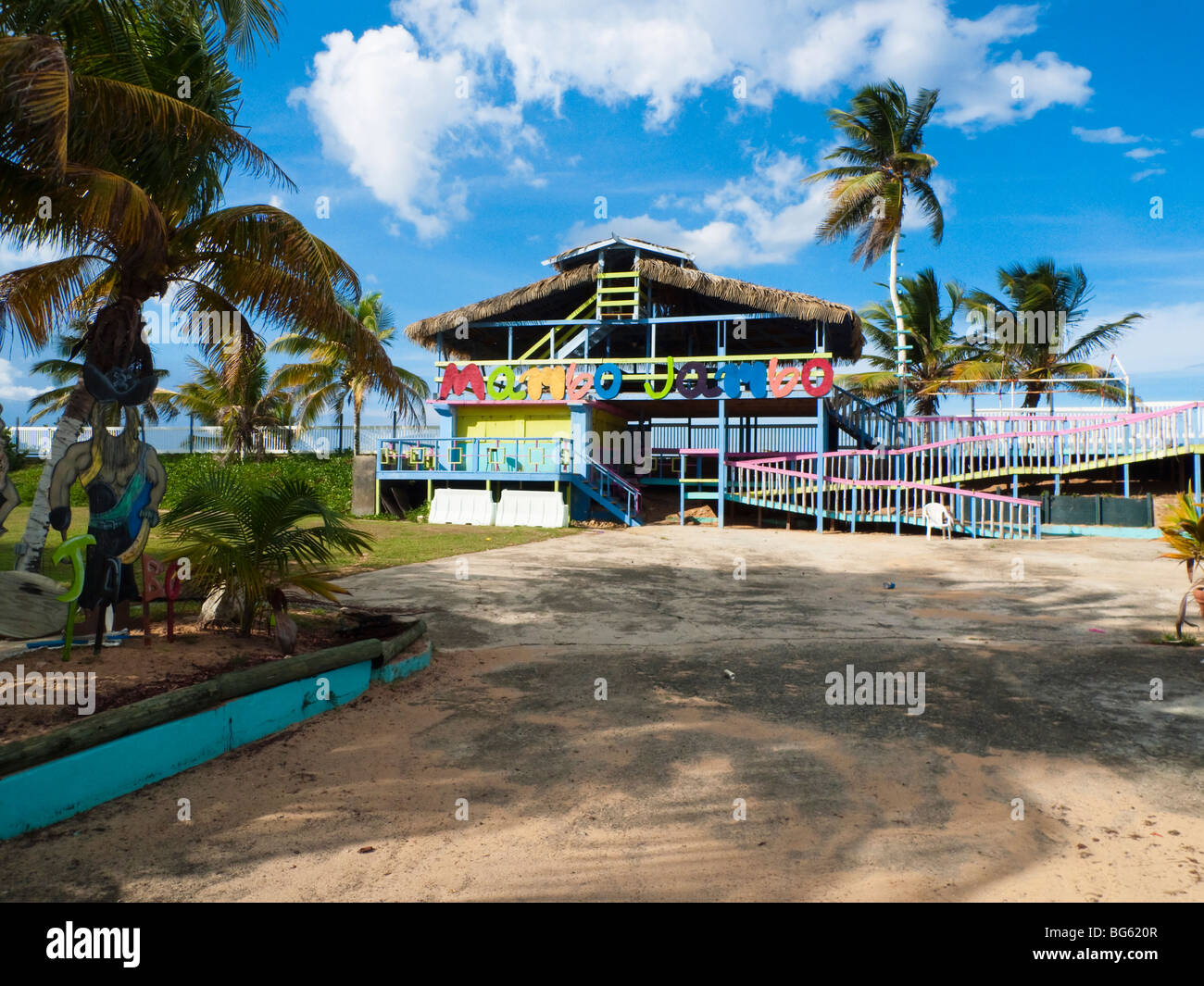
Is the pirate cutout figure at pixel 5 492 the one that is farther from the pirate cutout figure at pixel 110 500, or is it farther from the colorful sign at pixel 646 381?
the colorful sign at pixel 646 381

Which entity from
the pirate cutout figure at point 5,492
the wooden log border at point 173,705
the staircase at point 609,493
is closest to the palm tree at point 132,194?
the pirate cutout figure at point 5,492

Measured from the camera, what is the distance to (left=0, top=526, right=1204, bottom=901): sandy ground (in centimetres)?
303


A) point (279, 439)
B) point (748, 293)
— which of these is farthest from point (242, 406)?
point (748, 293)

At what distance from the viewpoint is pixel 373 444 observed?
3269 centimetres

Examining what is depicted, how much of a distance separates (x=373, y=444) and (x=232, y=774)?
98.2 feet

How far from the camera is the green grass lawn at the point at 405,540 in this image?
1173 centimetres


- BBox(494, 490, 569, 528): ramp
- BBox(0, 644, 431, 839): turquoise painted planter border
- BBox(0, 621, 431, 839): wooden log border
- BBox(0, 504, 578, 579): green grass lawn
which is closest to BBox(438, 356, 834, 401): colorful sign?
BBox(494, 490, 569, 528): ramp

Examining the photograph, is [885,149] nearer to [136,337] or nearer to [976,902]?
[136,337]

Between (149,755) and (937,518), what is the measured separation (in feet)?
53.6

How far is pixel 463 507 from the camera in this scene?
63.9ft

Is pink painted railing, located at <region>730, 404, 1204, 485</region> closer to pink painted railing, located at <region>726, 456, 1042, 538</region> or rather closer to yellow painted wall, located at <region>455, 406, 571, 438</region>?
pink painted railing, located at <region>726, 456, 1042, 538</region>

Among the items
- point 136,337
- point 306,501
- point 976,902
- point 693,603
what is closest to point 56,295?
point 136,337

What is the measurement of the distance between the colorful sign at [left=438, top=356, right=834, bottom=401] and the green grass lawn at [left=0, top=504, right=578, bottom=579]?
14.0ft

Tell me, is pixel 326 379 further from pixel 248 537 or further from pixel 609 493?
pixel 248 537
